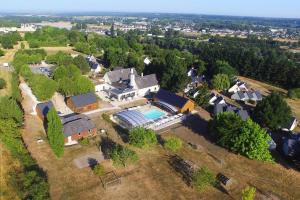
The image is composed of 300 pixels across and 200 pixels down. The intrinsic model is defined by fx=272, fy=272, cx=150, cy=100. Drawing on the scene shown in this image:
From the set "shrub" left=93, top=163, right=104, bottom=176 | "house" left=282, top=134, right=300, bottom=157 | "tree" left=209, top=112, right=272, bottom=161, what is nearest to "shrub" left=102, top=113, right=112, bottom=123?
"shrub" left=93, top=163, right=104, bottom=176

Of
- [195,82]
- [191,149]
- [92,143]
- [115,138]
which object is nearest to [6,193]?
[92,143]

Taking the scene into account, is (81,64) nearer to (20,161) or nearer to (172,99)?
(172,99)

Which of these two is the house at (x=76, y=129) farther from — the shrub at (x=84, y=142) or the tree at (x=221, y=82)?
the tree at (x=221, y=82)

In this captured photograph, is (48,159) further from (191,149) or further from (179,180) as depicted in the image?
(191,149)

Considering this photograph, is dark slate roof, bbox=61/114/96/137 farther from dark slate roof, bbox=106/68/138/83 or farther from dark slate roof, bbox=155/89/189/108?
dark slate roof, bbox=106/68/138/83

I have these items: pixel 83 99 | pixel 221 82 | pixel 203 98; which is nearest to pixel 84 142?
pixel 83 99

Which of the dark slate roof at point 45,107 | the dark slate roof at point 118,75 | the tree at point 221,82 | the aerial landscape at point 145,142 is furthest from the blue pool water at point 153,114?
the tree at point 221,82
